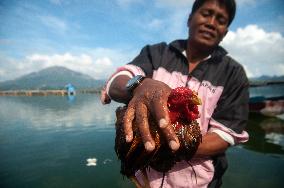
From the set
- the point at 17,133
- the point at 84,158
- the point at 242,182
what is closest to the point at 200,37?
the point at 242,182

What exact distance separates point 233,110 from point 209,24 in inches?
44.5

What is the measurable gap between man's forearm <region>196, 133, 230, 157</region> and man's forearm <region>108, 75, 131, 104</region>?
93 cm

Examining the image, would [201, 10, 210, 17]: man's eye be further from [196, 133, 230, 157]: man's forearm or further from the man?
[196, 133, 230, 157]: man's forearm

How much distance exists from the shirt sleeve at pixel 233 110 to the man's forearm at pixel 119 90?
1.10m

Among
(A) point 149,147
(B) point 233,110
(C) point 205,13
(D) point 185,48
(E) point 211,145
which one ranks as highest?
(C) point 205,13

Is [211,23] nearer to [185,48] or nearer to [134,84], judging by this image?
[185,48]

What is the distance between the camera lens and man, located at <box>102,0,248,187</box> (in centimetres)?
259

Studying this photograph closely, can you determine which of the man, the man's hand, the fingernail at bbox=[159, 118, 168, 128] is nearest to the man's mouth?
the man

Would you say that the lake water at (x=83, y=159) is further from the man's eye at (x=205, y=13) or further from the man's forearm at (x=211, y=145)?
the man's eye at (x=205, y=13)

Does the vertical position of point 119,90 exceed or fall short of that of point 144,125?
it exceeds it

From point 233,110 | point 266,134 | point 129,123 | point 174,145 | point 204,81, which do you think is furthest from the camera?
point 266,134

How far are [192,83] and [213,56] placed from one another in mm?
496

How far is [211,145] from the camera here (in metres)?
2.48

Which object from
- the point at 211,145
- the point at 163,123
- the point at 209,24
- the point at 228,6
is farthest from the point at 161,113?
the point at 228,6
